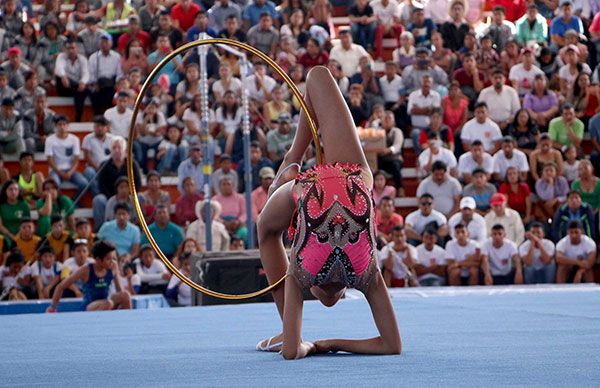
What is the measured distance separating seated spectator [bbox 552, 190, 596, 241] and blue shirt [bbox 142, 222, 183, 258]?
395 cm

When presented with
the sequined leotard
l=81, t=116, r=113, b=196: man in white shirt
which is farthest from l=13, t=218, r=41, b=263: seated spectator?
the sequined leotard

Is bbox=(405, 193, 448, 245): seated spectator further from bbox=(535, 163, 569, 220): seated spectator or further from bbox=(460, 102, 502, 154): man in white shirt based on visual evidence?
bbox=(460, 102, 502, 154): man in white shirt

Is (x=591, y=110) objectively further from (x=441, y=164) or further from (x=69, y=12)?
(x=69, y=12)

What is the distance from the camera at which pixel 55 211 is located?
11836mm

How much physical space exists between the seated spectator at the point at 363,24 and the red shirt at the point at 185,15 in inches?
80.0

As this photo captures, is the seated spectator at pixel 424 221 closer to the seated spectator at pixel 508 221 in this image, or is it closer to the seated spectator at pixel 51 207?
the seated spectator at pixel 508 221

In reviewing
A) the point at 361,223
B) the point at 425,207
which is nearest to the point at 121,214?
the point at 425,207

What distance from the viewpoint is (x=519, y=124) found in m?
13.3

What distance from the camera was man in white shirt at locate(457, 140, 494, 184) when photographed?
12.5 metres

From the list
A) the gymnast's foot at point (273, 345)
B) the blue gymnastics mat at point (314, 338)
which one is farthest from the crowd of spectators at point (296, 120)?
the gymnast's foot at point (273, 345)

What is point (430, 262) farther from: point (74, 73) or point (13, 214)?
point (74, 73)

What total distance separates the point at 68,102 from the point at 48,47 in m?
0.70

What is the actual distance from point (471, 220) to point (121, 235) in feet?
11.7

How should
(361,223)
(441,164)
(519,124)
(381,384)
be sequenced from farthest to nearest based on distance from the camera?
1. (519,124)
2. (441,164)
3. (361,223)
4. (381,384)
